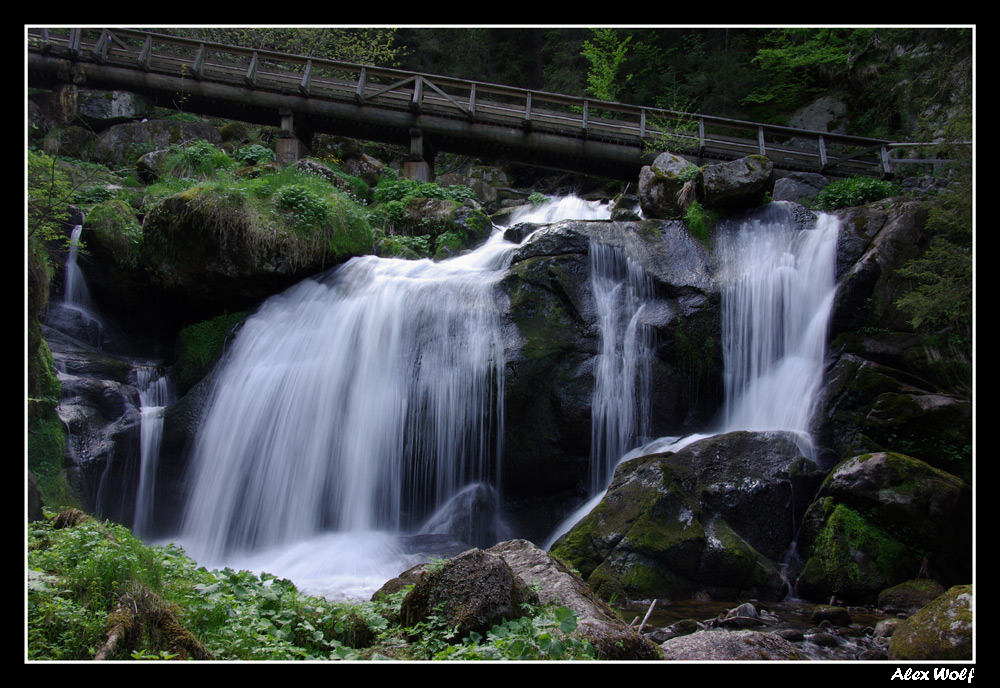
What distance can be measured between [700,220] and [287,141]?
1121 cm

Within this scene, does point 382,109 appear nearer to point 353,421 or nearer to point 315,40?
point 315,40

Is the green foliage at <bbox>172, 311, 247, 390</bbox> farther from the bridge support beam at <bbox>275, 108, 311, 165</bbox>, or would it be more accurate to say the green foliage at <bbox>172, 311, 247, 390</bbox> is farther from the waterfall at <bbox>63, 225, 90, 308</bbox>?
the bridge support beam at <bbox>275, 108, 311, 165</bbox>

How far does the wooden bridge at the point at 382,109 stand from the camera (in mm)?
14766

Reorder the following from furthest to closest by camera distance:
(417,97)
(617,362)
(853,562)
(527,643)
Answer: (417,97) → (617,362) → (853,562) → (527,643)

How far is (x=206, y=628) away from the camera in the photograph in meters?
2.93

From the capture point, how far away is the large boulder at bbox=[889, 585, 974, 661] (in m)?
3.46

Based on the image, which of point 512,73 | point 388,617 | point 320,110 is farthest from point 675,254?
point 512,73

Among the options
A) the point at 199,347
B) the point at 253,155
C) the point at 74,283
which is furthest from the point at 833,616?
the point at 253,155

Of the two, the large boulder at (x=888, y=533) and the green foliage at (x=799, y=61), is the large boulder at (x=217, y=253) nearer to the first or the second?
the large boulder at (x=888, y=533)

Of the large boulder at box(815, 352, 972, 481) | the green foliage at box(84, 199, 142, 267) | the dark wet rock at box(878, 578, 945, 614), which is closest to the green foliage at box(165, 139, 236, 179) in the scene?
the green foliage at box(84, 199, 142, 267)

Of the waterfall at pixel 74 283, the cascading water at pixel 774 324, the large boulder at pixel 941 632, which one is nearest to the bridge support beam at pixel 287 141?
the waterfall at pixel 74 283

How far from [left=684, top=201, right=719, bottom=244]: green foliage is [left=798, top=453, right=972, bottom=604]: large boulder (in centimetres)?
431

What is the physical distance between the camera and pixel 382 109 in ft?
50.3

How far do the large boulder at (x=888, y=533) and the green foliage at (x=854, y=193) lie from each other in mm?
5763
